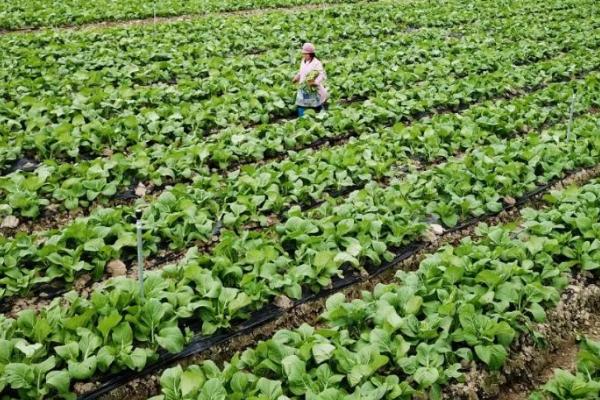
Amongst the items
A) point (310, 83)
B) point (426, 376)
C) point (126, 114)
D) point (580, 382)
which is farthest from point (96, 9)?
point (580, 382)

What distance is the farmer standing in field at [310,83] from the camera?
30.6ft

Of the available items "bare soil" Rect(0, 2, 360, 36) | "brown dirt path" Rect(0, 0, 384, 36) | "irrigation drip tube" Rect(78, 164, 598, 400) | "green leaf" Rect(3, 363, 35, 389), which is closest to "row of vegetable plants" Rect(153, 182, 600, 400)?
"irrigation drip tube" Rect(78, 164, 598, 400)

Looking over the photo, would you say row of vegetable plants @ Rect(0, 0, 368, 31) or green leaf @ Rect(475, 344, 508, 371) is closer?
green leaf @ Rect(475, 344, 508, 371)

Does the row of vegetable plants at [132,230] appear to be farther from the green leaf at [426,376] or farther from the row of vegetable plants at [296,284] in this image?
the green leaf at [426,376]

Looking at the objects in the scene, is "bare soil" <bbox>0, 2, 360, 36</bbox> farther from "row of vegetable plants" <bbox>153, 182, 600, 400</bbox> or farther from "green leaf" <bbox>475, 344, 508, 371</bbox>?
"green leaf" <bbox>475, 344, 508, 371</bbox>

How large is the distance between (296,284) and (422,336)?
117 centimetres

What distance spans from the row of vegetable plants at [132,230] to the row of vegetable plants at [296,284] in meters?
0.40

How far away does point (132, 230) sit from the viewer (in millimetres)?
5781

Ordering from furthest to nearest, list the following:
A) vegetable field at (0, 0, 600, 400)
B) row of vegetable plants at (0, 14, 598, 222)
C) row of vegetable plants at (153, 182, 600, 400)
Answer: row of vegetable plants at (0, 14, 598, 222)
vegetable field at (0, 0, 600, 400)
row of vegetable plants at (153, 182, 600, 400)

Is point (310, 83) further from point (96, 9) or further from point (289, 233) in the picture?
point (96, 9)

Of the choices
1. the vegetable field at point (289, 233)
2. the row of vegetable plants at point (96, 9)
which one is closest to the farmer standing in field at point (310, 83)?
the vegetable field at point (289, 233)

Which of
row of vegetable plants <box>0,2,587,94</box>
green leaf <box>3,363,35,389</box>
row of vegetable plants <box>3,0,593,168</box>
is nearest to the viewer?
green leaf <box>3,363,35,389</box>

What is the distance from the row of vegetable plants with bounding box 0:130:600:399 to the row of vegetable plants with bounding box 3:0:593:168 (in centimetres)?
343

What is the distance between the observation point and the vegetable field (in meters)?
4.12
